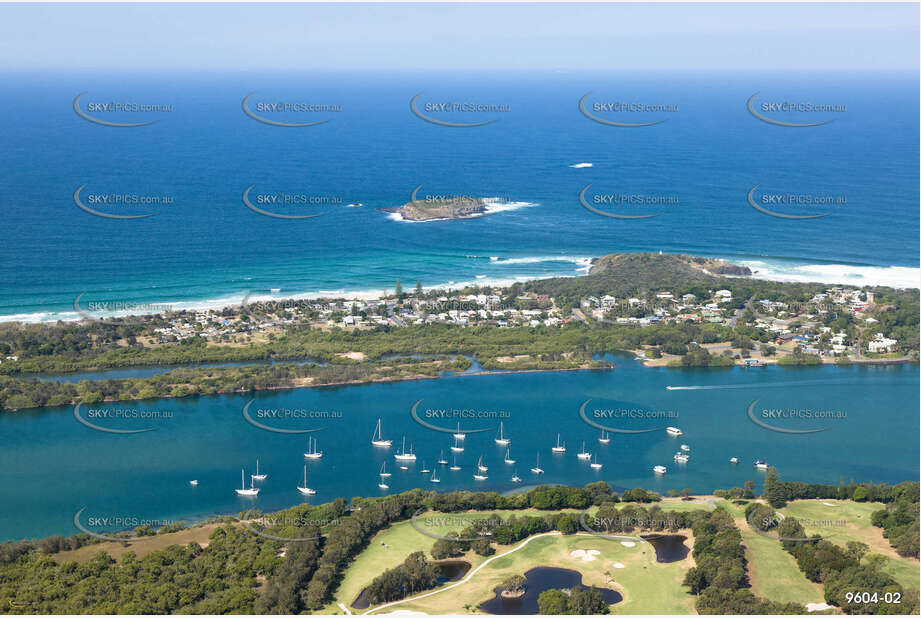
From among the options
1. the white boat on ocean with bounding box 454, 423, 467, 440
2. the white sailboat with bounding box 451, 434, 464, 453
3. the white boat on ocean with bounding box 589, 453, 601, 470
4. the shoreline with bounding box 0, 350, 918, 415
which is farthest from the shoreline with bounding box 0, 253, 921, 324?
the white boat on ocean with bounding box 589, 453, 601, 470

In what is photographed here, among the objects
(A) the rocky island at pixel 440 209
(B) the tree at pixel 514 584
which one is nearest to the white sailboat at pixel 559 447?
(B) the tree at pixel 514 584

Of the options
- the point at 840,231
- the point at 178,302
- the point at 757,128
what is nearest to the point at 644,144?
the point at 757,128

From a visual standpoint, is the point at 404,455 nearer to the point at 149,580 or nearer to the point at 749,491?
the point at 149,580

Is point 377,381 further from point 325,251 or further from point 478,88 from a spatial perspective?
point 478,88

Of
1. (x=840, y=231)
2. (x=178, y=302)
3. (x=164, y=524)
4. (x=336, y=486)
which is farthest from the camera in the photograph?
(x=840, y=231)

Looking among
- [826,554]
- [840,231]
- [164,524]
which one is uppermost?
[840,231]

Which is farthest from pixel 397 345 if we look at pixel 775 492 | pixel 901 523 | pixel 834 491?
pixel 901 523
